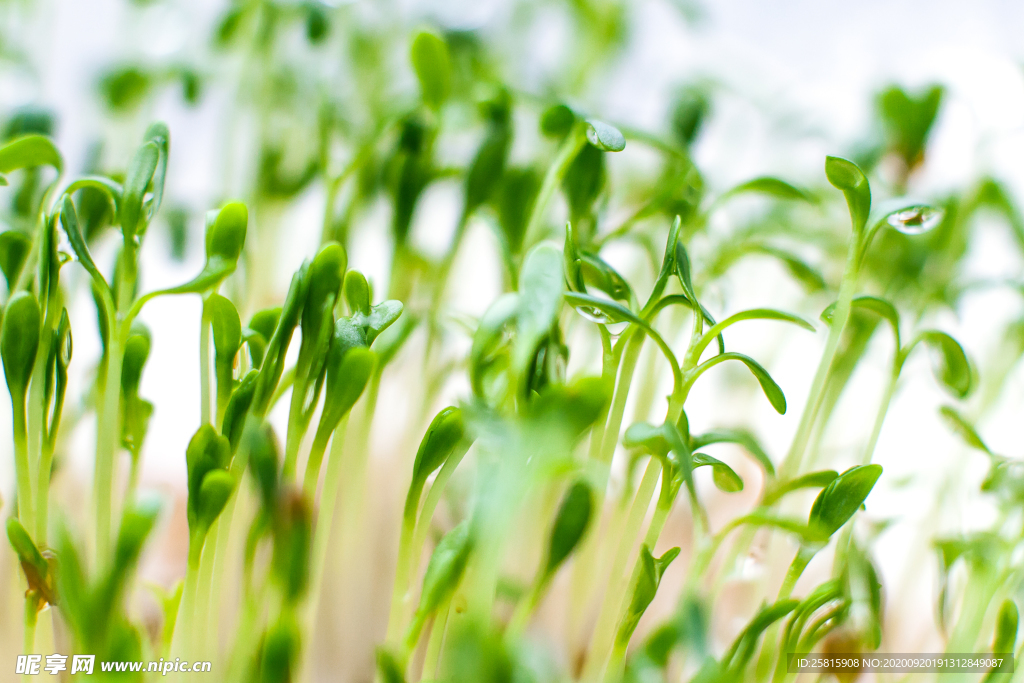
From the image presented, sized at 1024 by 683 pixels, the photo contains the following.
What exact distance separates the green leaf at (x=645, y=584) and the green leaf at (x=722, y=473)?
0.06 meters

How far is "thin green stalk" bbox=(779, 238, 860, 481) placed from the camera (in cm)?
50

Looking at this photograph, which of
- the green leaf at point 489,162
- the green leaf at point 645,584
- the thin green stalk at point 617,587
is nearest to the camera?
the green leaf at point 645,584

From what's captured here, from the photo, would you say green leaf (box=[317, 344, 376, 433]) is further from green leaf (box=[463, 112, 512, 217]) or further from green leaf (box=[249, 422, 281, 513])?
green leaf (box=[463, 112, 512, 217])

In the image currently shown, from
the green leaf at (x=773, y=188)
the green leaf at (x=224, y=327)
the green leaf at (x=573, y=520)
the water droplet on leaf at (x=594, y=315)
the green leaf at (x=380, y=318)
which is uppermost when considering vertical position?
the green leaf at (x=773, y=188)

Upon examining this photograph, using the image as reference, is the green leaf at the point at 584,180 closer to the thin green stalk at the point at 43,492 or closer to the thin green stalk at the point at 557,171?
the thin green stalk at the point at 557,171

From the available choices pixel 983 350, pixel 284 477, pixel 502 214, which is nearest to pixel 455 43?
pixel 502 214

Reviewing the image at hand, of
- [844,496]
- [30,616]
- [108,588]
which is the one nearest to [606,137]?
[844,496]

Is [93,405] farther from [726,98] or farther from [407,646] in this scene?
[726,98]

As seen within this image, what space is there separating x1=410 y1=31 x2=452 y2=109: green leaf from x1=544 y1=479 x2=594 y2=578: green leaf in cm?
41

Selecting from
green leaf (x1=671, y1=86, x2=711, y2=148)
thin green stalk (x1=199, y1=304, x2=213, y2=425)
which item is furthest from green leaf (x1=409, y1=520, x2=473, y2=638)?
green leaf (x1=671, y1=86, x2=711, y2=148)

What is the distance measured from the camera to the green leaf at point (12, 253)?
521 mm

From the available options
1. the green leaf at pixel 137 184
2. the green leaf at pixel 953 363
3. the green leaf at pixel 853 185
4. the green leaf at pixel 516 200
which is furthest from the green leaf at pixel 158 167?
the green leaf at pixel 953 363

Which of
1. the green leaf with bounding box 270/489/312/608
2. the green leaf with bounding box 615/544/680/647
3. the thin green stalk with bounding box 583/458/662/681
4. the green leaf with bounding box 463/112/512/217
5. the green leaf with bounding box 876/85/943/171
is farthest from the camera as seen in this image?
the green leaf with bounding box 876/85/943/171

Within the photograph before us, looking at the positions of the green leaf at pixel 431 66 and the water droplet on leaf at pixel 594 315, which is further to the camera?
the green leaf at pixel 431 66
